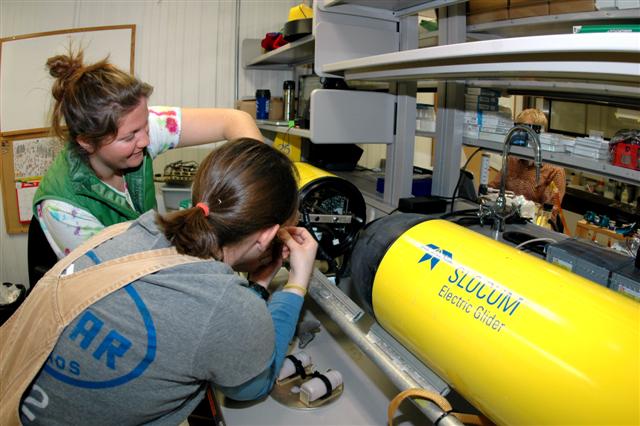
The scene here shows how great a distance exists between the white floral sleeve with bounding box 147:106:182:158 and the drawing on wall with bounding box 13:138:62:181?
1.86 m

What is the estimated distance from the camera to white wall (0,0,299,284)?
2947 mm

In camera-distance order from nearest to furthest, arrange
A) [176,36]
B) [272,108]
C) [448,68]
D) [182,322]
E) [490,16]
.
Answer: [182,322] → [448,68] → [490,16] → [272,108] → [176,36]

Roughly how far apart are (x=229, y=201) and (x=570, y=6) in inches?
48.3

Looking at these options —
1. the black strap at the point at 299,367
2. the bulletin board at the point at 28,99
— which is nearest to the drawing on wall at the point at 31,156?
the bulletin board at the point at 28,99

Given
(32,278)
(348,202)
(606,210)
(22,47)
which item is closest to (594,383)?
(348,202)

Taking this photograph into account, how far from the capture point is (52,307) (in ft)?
2.63

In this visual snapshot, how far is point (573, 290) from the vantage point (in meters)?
0.74

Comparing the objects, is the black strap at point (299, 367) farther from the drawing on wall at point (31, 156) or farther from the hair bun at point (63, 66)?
the drawing on wall at point (31, 156)

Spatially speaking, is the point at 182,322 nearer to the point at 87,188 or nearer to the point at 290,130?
the point at 87,188

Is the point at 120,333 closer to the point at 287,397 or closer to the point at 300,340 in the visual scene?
the point at 287,397

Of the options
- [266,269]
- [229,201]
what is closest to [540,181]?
[266,269]

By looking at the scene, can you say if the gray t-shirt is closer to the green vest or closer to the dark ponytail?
the dark ponytail

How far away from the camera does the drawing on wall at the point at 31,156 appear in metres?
2.97

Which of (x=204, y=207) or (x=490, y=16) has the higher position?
(x=490, y=16)
